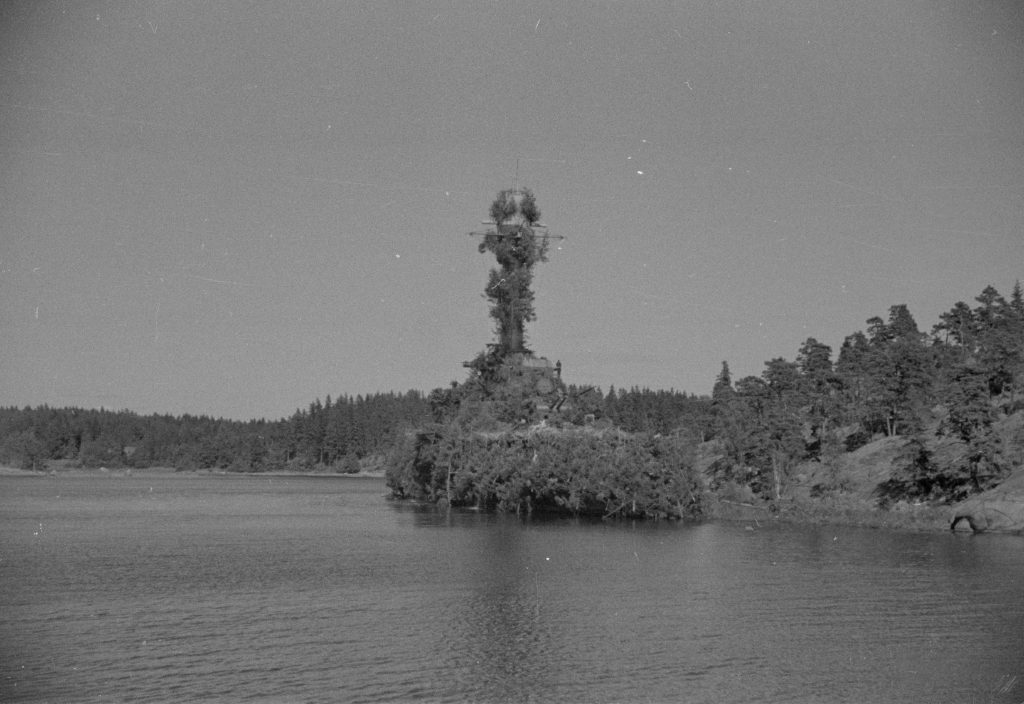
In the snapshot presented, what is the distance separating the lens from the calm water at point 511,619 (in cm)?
2789

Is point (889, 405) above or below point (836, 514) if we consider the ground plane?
above

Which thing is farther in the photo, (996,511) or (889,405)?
(889,405)

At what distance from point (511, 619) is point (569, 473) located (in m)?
51.8

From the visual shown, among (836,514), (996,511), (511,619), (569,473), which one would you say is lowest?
(511,619)

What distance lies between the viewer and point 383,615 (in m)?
37.3

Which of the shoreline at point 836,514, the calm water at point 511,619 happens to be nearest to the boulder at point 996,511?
the shoreline at point 836,514

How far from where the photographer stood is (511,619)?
1464 inches

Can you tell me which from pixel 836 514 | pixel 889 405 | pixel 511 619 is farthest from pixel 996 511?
pixel 511 619

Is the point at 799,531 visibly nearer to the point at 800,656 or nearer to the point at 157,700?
the point at 800,656

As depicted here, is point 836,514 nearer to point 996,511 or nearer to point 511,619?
point 996,511

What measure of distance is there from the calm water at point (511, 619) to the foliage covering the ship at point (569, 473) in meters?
18.3

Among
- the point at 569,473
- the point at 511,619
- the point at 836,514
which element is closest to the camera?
the point at 511,619

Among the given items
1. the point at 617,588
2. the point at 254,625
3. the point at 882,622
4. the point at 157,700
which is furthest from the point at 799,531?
the point at 157,700

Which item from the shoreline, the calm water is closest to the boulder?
the shoreline
